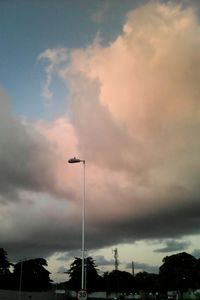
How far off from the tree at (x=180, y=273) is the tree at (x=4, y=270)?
4814cm

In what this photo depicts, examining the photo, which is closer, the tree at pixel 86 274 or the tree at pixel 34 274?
the tree at pixel 86 274

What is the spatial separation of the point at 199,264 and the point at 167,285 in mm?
12009

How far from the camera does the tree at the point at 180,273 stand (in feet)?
447

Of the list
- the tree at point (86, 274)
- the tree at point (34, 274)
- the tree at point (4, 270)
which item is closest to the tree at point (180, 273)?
the tree at point (86, 274)

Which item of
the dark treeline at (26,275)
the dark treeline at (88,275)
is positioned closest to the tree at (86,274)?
the dark treeline at (88,275)

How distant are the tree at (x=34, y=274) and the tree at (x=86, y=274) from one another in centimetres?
2155

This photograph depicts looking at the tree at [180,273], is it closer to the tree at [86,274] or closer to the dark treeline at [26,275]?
the tree at [86,274]

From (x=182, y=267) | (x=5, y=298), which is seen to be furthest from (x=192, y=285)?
(x=5, y=298)

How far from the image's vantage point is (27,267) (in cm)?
14762

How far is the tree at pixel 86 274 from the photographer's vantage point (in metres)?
124

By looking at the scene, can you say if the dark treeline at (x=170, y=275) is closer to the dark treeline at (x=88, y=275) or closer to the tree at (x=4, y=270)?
the dark treeline at (x=88, y=275)

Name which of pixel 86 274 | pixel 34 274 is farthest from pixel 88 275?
pixel 34 274

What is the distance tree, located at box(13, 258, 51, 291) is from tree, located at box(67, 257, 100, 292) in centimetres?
2155

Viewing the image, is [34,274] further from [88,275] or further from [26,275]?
[88,275]
